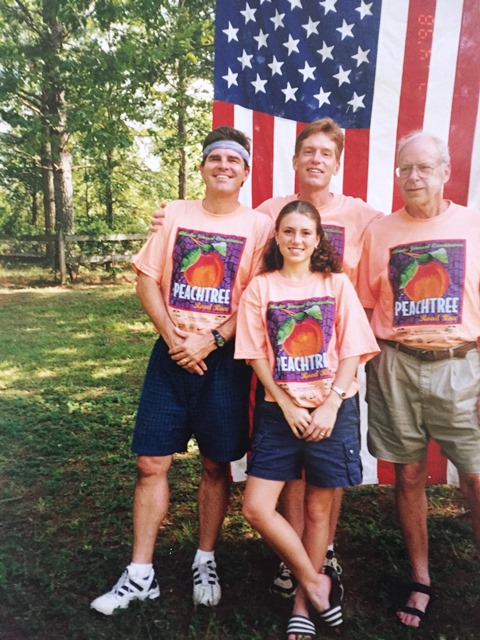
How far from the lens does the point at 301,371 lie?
2.30 metres

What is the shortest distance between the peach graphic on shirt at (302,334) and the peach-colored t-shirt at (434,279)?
422 mm

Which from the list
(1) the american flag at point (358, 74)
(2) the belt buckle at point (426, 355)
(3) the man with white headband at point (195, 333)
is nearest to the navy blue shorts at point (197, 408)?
(3) the man with white headband at point (195, 333)

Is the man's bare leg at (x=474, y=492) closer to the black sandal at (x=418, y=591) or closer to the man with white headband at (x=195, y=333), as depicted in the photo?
the black sandal at (x=418, y=591)

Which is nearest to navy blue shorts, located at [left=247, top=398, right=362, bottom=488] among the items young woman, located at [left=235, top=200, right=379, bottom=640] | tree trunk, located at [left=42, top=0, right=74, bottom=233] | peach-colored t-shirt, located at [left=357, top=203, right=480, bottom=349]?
young woman, located at [left=235, top=200, right=379, bottom=640]

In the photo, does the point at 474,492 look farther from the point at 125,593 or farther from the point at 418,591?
the point at 125,593

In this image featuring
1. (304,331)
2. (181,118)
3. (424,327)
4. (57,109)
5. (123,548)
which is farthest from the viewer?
(181,118)

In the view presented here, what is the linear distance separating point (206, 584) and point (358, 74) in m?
2.90

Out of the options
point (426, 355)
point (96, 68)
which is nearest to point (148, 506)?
point (426, 355)

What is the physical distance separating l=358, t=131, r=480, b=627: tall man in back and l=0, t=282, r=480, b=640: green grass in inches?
11.5

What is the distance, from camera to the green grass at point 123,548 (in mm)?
2490

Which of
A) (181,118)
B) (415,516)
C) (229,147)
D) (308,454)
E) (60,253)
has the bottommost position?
(415,516)

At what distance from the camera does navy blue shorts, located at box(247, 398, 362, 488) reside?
2.31 metres

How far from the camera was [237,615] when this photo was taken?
2.53m

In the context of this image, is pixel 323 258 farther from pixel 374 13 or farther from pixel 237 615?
pixel 374 13
